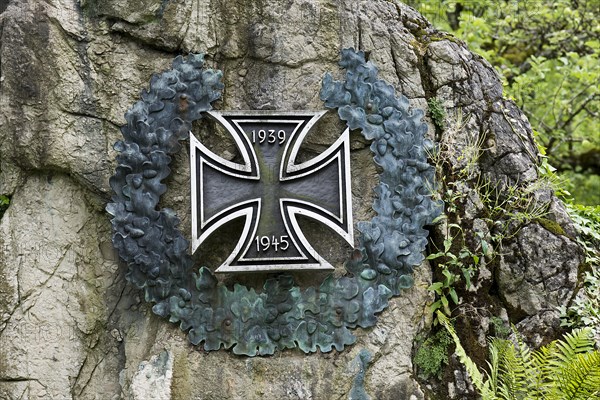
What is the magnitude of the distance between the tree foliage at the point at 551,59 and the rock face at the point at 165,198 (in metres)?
4.17

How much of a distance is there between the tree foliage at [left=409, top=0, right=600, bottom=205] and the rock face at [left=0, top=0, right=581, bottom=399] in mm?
4172

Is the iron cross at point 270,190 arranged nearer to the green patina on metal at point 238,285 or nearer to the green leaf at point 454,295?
the green patina on metal at point 238,285

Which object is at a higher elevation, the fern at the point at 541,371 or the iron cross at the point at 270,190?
the iron cross at the point at 270,190

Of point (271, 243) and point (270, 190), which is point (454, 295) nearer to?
point (271, 243)

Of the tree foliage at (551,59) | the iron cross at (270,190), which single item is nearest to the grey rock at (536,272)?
the iron cross at (270,190)

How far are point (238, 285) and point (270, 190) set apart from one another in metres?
0.63

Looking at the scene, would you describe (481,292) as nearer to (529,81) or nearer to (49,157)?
(49,157)

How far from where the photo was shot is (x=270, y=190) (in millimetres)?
5145

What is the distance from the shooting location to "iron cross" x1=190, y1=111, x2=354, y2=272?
5.03 metres

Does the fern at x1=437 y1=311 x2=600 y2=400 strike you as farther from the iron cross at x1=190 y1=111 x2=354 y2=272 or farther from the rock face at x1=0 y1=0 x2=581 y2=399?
the iron cross at x1=190 y1=111 x2=354 y2=272

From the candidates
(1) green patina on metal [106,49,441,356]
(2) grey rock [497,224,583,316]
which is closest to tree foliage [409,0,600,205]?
(2) grey rock [497,224,583,316]

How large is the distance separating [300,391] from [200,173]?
58.1 inches

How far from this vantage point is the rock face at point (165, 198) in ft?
16.9

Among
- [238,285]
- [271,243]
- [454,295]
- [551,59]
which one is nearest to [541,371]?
[454,295]
